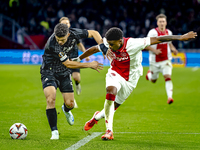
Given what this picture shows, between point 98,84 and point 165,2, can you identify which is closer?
point 98,84

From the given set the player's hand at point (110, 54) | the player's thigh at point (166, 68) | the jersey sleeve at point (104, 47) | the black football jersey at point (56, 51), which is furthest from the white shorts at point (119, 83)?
the player's thigh at point (166, 68)

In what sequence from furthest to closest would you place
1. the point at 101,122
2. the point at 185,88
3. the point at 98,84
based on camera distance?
the point at 98,84
the point at 185,88
the point at 101,122

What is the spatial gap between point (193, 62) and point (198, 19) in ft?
15.2

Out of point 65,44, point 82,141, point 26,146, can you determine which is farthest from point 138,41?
point 26,146

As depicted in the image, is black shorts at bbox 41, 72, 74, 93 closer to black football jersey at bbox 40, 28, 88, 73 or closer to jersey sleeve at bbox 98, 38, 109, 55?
black football jersey at bbox 40, 28, 88, 73

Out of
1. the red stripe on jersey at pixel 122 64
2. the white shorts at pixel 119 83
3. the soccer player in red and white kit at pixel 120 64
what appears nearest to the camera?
the soccer player in red and white kit at pixel 120 64

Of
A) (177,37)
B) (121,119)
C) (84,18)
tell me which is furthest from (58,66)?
(84,18)

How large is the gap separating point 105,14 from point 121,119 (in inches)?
Answer: 765

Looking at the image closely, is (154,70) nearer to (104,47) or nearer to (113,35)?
(104,47)

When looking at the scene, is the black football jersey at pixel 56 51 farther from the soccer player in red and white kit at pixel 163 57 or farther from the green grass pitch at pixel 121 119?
the soccer player in red and white kit at pixel 163 57

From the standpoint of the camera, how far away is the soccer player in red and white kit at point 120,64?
5.43 metres

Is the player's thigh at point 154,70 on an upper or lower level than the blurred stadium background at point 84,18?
lower

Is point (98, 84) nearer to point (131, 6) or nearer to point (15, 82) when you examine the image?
point (15, 82)

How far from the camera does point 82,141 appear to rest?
5328 mm
